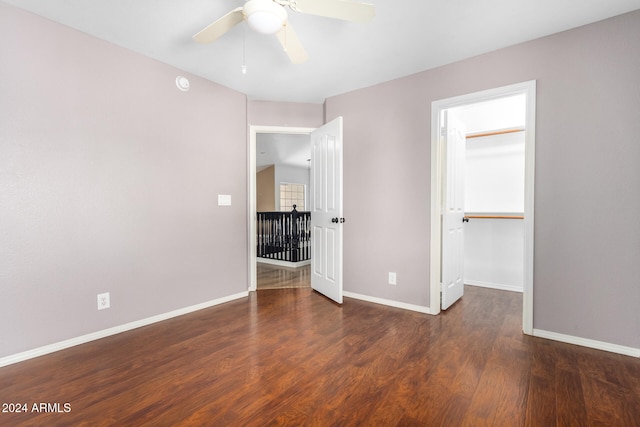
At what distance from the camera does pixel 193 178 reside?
10.1 ft

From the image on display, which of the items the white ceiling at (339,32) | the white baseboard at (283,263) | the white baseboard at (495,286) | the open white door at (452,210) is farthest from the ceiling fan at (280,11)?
the white baseboard at (283,263)

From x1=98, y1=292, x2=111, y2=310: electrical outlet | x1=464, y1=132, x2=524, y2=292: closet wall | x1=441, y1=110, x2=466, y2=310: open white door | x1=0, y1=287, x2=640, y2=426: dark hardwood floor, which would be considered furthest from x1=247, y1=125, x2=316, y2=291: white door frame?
x1=464, y1=132, x2=524, y2=292: closet wall

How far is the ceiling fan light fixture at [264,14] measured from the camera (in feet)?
4.98

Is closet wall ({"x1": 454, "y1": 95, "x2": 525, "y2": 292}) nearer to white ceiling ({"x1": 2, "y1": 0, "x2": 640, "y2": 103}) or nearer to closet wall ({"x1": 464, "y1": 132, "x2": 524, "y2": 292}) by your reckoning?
closet wall ({"x1": 464, "y1": 132, "x2": 524, "y2": 292})

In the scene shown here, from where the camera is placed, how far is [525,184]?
8.03 feet

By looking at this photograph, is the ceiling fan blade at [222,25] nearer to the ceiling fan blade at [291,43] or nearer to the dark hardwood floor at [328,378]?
the ceiling fan blade at [291,43]

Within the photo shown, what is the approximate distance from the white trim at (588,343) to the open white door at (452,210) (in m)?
0.83

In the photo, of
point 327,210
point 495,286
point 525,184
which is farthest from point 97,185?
point 495,286

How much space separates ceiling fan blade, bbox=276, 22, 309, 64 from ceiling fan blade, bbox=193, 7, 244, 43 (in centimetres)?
25

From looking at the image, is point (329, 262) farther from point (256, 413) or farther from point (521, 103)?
point (521, 103)

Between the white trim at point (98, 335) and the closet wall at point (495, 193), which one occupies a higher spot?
the closet wall at point (495, 193)

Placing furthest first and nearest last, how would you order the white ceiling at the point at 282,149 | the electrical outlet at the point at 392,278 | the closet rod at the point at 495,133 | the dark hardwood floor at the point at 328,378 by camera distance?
the white ceiling at the point at 282,149 → the closet rod at the point at 495,133 → the electrical outlet at the point at 392,278 → the dark hardwood floor at the point at 328,378

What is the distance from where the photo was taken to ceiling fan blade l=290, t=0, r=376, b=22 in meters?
1.58

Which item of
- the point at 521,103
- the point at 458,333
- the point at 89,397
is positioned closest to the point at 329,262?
the point at 458,333
